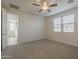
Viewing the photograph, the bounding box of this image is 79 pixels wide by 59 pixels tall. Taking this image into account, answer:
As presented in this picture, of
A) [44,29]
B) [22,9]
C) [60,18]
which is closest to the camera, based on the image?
[22,9]

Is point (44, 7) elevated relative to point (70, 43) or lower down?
elevated

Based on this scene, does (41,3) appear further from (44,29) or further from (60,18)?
(60,18)

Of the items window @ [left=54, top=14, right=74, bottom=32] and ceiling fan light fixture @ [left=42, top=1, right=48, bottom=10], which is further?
window @ [left=54, top=14, right=74, bottom=32]

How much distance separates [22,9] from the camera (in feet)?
8.28

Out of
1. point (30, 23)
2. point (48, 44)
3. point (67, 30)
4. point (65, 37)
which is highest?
point (30, 23)

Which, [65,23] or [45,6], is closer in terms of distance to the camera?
[45,6]

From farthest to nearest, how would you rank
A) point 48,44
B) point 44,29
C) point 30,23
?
point 48,44 < point 30,23 < point 44,29

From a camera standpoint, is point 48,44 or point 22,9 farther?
point 48,44

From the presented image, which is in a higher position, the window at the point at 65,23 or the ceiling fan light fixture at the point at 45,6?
the ceiling fan light fixture at the point at 45,6

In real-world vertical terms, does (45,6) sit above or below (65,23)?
above

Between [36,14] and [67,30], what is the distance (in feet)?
5.05

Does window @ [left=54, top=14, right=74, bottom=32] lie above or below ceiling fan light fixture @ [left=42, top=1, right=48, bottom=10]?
below

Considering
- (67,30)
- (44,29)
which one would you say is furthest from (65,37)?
(44,29)

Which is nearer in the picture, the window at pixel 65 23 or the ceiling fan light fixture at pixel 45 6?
the ceiling fan light fixture at pixel 45 6
